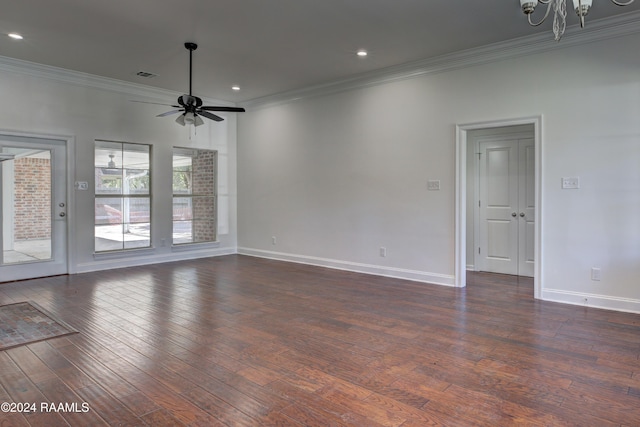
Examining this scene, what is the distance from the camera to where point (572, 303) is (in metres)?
4.44

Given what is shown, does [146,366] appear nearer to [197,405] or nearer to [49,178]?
[197,405]

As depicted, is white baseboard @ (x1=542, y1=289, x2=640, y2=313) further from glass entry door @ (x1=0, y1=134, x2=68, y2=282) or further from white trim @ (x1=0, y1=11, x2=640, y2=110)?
glass entry door @ (x1=0, y1=134, x2=68, y2=282)

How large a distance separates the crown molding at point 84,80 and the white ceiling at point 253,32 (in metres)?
0.16

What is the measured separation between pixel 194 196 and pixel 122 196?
135cm

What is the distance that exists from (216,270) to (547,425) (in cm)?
520

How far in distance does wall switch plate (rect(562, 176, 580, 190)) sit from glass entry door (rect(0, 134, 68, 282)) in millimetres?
6765

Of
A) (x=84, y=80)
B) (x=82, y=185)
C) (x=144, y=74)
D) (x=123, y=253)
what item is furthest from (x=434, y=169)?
(x=84, y=80)

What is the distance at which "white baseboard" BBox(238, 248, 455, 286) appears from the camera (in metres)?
5.48

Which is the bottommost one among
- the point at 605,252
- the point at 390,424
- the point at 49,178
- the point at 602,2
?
the point at 390,424

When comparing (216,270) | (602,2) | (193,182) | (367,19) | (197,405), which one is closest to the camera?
(197,405)

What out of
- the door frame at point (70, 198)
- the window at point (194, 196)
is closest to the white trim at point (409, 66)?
the door frame at point (70, 198)

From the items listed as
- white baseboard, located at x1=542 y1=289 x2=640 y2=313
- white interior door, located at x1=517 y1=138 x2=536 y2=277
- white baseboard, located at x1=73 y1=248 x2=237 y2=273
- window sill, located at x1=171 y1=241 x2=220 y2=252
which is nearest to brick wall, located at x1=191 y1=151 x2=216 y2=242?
window sill, located at x1=171 y1=241 x2=220 y2=252

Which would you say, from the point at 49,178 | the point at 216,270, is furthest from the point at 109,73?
the point at 216,270

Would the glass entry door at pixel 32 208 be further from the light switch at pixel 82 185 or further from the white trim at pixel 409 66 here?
the white trim at pixel 409 66
